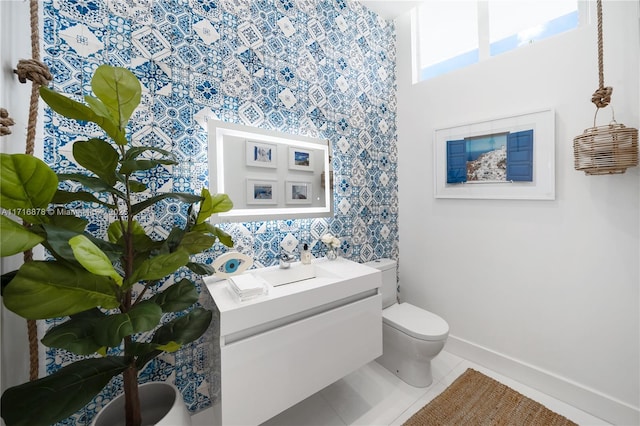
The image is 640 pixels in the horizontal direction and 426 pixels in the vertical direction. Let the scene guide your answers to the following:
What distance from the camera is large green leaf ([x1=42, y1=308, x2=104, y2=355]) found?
696mm

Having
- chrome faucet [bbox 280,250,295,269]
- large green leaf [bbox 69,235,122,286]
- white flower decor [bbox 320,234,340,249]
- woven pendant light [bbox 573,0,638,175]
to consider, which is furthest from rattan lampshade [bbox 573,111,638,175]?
large green leaf [bbox 69,235,122,286]

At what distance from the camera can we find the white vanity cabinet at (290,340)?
45.6 inches

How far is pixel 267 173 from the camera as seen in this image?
178cm

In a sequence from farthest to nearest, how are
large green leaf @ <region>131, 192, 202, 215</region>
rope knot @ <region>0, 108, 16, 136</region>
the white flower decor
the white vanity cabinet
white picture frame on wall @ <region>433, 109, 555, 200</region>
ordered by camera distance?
the white flower decor
white picture frame on wall @ <region>433, 109, 555, 200</region>
the white vanity cabinet
large green leaf @ <region>131, 192, 202, 215</region>
rope knot @ <region>0, 108, 16, 136</region>

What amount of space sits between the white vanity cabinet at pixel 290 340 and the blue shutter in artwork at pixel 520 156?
1.24 meters

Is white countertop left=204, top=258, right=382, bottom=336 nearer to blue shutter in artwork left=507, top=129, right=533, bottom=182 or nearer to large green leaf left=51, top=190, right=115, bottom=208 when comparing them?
large green leaf left=51, top=190, right=115, bottom=208

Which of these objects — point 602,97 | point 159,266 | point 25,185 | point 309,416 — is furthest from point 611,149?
point 25,185

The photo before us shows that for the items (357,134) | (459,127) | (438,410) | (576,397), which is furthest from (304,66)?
(576,397)

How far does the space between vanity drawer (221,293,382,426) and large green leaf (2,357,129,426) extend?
426 millimetres

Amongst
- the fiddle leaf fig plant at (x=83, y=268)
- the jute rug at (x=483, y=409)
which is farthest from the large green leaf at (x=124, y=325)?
the jute rug at (x=483, y=409)

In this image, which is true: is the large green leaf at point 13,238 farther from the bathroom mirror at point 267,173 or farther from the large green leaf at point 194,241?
the bathroom mirror at point 267,173

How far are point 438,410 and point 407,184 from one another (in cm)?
175

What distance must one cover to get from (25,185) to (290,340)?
3.68 feet

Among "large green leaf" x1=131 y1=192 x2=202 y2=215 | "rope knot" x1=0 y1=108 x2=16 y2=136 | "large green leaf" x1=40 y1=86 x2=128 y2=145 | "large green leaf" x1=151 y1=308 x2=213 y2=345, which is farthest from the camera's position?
"large green leaf" x1=151 y1=308 x2=213 y2=345
